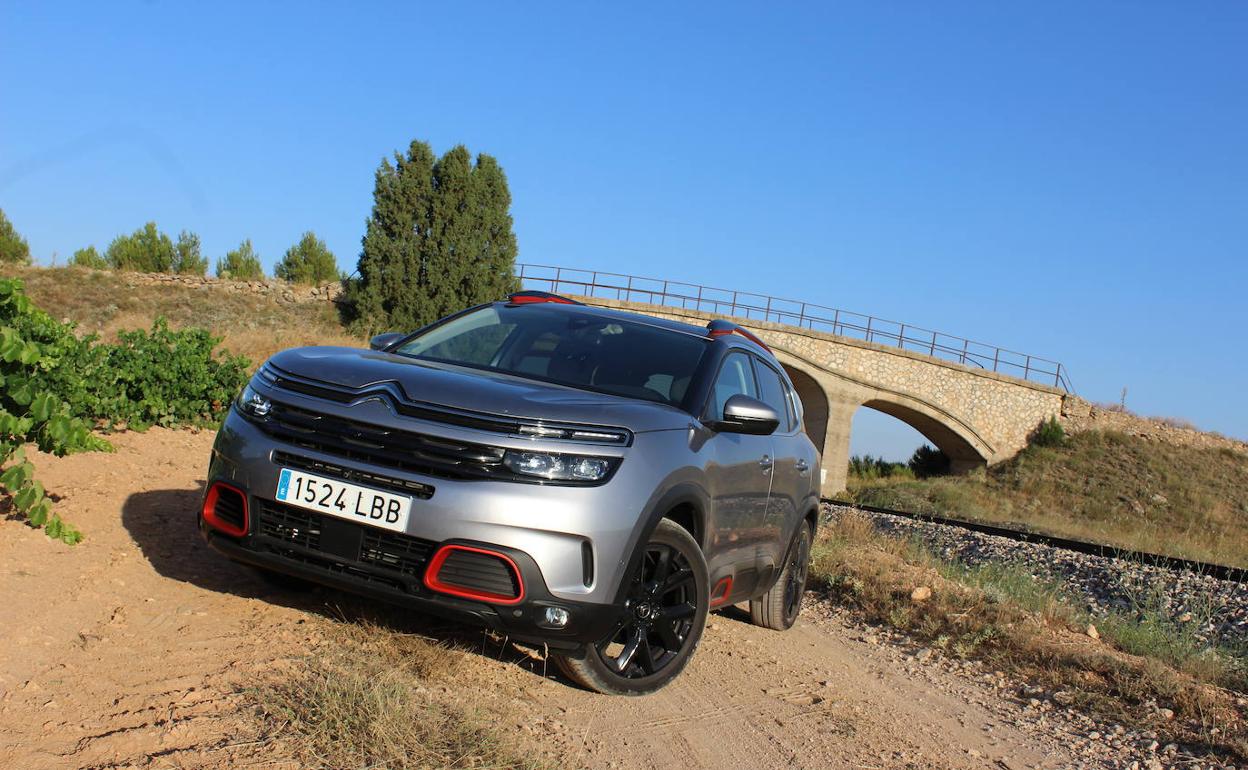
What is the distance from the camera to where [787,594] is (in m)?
6.25

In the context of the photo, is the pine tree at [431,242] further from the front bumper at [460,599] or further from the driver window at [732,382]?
the front bumper at [460,599]

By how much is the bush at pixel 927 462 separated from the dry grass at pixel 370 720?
50404mm

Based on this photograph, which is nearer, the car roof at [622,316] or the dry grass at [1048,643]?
the dry grass at [1048,643]

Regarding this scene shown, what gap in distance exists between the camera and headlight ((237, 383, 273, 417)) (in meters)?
4.07

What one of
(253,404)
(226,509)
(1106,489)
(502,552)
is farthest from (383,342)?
(1106,489)

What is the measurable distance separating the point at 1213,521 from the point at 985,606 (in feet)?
120

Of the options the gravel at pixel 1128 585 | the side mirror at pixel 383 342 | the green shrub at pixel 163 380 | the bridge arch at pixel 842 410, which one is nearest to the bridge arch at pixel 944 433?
the bridge arch at pixel 842 410

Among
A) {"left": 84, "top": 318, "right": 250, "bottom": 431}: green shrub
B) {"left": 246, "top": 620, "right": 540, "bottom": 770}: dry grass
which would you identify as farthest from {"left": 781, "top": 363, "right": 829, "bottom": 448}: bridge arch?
{"left": 246, "top": 620, "right": 540, "bottom": 770}: dry grass

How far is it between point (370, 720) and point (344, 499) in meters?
0.85

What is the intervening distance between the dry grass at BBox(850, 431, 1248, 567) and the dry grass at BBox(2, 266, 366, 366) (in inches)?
839

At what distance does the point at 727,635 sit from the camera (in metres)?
5.98

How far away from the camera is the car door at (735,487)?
4.62 m

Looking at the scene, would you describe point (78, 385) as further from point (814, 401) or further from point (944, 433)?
point (944, 433)

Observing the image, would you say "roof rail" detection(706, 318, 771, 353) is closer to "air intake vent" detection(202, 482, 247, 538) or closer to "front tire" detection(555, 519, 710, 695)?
"front tire" detection(555, 519, 710, 695)
